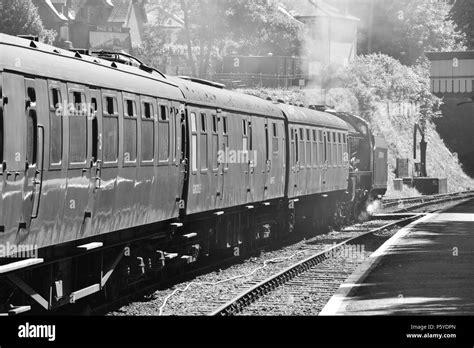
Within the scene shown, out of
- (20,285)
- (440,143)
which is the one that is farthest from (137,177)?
(440,143)

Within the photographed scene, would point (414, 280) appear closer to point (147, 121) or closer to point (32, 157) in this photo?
point (147, 121)

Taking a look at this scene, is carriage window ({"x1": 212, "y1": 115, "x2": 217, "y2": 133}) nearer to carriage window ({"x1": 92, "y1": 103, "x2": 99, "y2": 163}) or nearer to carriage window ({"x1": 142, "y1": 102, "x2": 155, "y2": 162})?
carriage window ({"x1": 142, "y1": 102, "x2": 155, "y2": 162})

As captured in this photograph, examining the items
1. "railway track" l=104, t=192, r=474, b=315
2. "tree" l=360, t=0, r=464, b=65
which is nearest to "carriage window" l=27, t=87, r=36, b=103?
"railway track" l=104, t=192, r=474, b=315

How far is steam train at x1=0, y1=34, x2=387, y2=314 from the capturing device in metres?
11.0

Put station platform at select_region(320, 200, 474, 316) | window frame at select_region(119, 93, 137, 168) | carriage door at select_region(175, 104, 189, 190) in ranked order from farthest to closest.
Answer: carriage door at select_region(175, 104, 189, 190) → station platform at select_region(320, 200, 474, 316) → window frame at select_region(119, 93, 137, 168)

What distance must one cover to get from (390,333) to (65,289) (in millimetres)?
4397

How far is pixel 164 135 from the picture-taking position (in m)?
16.0

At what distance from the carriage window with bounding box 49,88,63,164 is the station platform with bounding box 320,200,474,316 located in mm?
4125

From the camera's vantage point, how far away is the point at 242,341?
32.2 feet

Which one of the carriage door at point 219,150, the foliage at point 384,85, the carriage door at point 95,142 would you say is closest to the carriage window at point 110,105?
the carriage door at point 95,142

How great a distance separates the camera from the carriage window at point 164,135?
1583 cm

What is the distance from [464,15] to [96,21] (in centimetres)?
6773

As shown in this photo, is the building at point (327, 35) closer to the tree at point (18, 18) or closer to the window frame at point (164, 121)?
the tree at point (18, 18)

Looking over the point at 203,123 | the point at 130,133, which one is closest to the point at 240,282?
the point at 203,123
